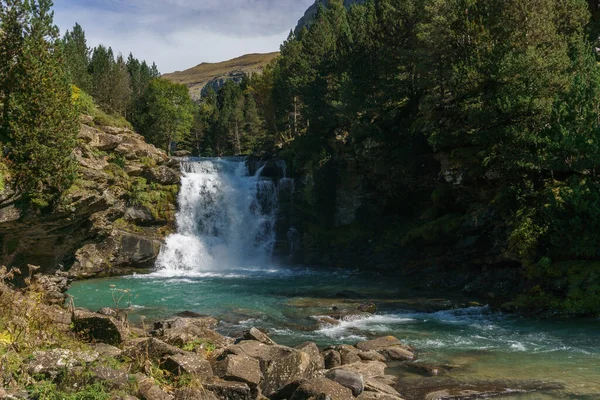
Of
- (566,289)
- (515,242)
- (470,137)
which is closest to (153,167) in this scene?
(470,137)

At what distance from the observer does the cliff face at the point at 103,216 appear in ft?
58.4

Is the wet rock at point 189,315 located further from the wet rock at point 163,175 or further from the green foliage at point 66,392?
the wet rock at point 163,175

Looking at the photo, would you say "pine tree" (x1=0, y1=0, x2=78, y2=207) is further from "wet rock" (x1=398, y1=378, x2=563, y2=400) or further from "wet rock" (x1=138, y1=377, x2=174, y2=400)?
"wet rock" (x1=398, y1=378, x2=563, y2=400)

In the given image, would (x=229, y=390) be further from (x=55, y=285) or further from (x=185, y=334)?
(x=55, y=285)

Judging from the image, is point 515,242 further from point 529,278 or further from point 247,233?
point 247,233

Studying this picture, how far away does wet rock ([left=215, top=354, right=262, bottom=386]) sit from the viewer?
35.5 ft

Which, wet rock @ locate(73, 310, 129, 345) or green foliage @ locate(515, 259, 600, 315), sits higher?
wet rock @ locate(73, 310, 129, 345)

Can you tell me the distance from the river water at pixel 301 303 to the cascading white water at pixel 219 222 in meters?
0.10

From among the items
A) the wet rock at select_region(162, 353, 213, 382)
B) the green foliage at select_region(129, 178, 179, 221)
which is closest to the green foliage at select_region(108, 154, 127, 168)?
the green foliage at select_region(129, 178, 179, 221)

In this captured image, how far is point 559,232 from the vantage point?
75.0ft

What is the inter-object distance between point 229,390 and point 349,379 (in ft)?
10.2

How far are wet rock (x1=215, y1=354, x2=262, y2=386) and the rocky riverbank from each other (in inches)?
0.9

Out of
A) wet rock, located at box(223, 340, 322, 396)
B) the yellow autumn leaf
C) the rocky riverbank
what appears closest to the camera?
the rocky riverbank

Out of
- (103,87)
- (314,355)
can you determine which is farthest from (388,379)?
(103,87)
